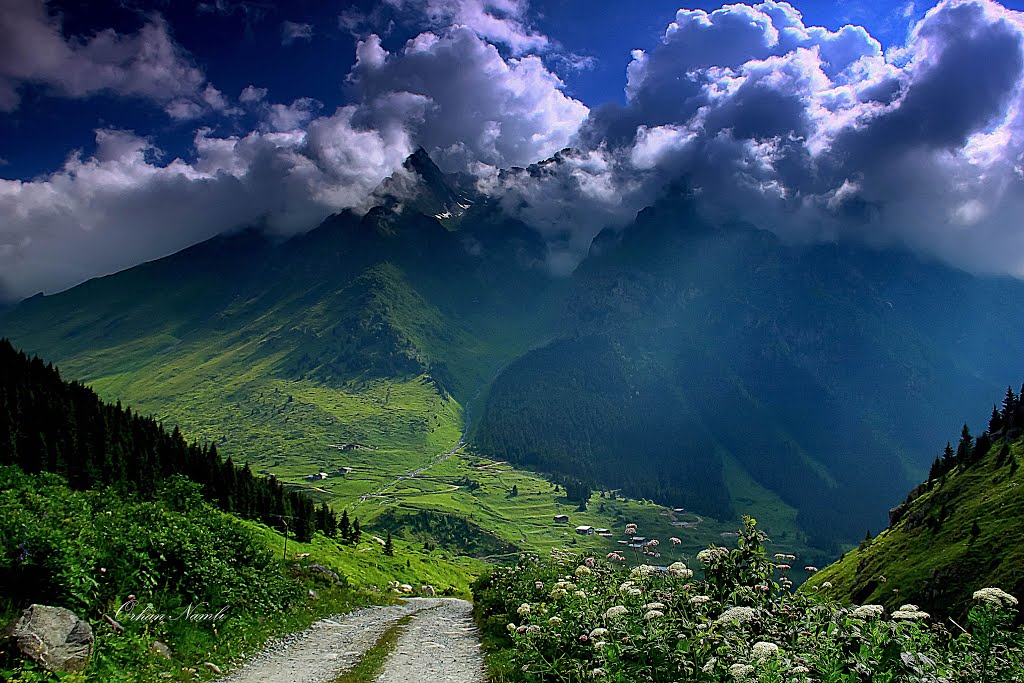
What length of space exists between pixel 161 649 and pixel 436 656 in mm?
10538

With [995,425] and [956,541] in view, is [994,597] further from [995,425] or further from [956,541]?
[995,425]

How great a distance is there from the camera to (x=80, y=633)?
14.5 meters

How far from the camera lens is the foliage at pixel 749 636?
7.61 meters

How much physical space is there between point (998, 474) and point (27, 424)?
134 metres

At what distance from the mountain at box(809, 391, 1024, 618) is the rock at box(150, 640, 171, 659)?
49.2 m

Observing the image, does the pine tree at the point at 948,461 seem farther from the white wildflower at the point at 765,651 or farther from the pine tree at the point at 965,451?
the white wildflower at the point at 765,651

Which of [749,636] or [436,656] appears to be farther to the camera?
[436,656]

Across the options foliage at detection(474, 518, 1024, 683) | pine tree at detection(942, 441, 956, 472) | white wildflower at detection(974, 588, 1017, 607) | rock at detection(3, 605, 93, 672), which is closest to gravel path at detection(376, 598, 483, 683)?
foliage at detection(474, 518, 1024, 683)

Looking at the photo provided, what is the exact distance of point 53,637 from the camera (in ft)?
45.3

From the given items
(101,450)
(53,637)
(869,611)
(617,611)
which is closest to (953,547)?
(869,611)

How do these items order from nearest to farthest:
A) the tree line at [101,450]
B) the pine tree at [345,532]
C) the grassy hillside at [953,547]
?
the tree line at [101,450] < the grassy hillside at [953,547] < the pine tree at [345,532]

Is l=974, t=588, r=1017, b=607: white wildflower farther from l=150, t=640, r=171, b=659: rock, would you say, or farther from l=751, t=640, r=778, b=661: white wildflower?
l=150, t=640, r=171, b=659: rock

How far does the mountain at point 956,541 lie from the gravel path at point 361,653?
3645cm

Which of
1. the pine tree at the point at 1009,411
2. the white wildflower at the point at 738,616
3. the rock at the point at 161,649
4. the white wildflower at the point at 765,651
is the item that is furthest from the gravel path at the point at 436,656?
the pine tree at the point at 1009,411
